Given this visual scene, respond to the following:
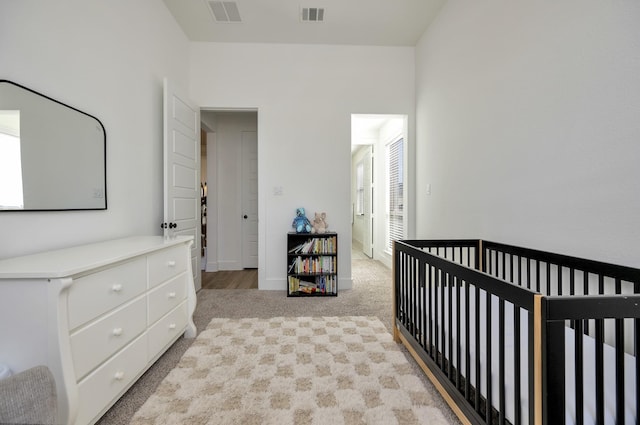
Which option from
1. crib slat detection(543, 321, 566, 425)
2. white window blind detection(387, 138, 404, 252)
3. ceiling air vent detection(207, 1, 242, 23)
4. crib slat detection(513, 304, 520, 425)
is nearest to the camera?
crib slat detection(543, 321, 566, 425)

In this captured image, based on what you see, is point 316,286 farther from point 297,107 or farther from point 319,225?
→ point 297,107

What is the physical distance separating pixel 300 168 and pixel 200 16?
179 cm

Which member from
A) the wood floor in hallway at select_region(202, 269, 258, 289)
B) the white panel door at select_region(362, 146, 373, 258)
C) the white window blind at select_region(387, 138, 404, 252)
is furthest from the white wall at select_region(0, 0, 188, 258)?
the white panel door at select_region(362, 146, 373, 258)

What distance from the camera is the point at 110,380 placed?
4.10 feet

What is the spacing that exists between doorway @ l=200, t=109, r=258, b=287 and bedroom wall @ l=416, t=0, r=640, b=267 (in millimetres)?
2763

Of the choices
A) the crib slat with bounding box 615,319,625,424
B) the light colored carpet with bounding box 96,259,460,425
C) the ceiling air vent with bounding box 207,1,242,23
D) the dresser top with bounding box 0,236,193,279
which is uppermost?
the ceiling air vent with bounding box 207,1,242,23

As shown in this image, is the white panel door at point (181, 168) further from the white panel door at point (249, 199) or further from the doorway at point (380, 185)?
the doorway at point (380, 185)

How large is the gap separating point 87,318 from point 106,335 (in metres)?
0.15

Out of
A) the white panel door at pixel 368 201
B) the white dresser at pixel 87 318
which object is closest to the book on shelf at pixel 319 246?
the white dresser at pixel 87 318

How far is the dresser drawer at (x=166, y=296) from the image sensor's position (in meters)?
1.60

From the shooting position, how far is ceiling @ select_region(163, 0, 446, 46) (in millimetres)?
2645

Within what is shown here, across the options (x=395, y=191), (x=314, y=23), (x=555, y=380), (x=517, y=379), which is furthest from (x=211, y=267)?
(x=555, y=380)

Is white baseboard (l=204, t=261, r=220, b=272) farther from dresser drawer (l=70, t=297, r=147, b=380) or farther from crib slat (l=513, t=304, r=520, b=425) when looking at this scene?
crib slat (l=513, t=304, r=520, b=425)

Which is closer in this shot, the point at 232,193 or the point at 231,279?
the point at 231,279
